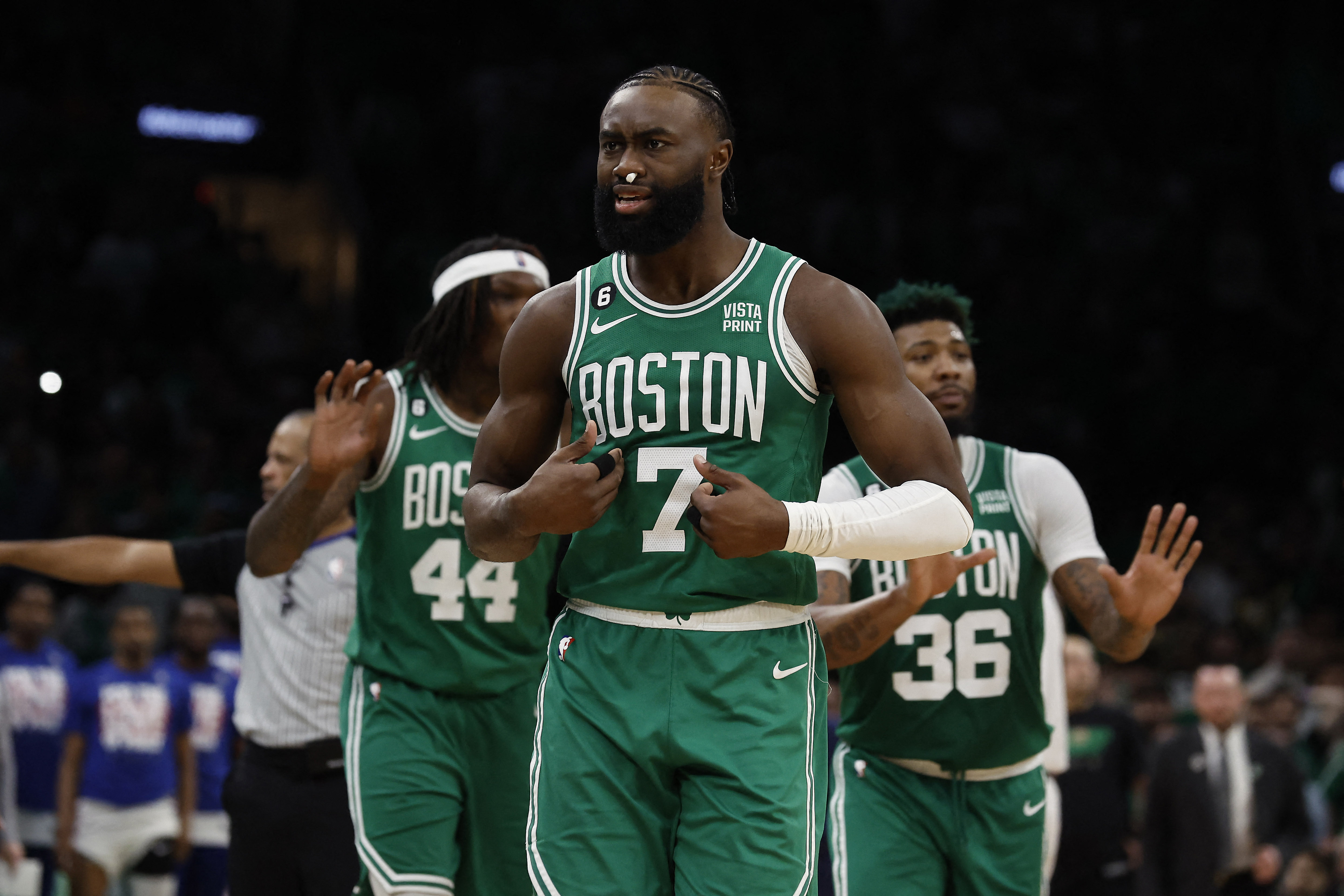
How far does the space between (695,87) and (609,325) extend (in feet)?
1.81

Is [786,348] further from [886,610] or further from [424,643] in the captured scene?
[424,643]

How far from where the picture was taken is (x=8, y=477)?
37.8 ft

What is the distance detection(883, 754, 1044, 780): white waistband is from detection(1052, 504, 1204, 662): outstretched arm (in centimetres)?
43

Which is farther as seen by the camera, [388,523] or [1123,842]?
[1123,842]

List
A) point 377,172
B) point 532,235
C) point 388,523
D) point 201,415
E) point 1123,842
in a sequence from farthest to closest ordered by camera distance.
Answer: point 377,172, point 532,235, point 201,415, point 1123,842, point 388,523

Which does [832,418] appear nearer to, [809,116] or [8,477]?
[809,116]

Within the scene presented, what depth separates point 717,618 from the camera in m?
3.34

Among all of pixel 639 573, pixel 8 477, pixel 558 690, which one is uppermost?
pixel 8 477

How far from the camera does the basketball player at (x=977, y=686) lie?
174 inches

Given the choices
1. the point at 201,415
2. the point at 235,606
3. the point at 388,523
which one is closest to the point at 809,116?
the point at 201,415

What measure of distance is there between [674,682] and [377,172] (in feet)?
43.0

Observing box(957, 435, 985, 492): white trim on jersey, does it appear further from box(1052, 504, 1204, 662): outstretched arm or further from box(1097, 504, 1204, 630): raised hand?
box(1097, 504, 1204, 630): raised hand

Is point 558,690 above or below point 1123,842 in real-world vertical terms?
above

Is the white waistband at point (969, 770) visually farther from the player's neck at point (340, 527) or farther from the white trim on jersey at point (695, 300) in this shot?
the player's neck at point (340, 527)
